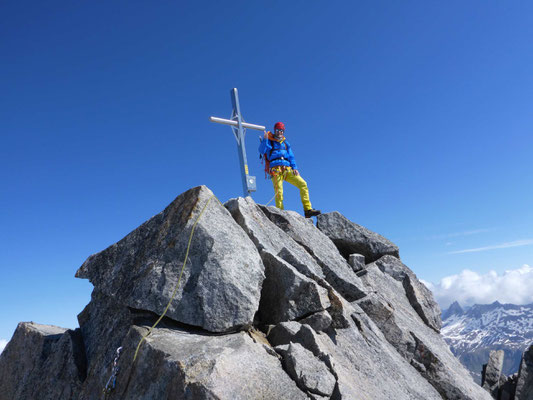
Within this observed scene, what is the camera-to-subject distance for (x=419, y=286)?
811 inches

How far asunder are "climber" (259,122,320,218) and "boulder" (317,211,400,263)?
2.70 feet

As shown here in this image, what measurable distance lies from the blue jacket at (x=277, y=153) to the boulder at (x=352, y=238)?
330 cm

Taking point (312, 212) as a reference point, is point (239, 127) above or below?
above

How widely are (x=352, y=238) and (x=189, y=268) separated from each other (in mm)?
11469

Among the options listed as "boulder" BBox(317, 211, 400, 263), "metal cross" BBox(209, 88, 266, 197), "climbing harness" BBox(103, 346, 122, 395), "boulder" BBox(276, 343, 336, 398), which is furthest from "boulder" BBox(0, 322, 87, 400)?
"metal cross" BBox(209, 88, 266, 197)

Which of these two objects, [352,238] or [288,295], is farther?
[352,238]

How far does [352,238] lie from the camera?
19.8 m

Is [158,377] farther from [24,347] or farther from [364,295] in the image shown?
[364,295]

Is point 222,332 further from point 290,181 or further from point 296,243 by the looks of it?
point 290,181

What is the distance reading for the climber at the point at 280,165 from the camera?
20.1m

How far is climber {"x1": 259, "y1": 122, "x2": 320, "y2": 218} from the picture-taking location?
2008 centimetres

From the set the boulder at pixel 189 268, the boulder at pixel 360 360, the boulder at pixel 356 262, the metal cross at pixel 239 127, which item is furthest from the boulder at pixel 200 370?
the metal cross at pixel 239 127

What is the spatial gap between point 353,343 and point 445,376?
14.8 feet

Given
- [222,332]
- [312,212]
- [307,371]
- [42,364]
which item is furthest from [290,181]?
[42,364]
